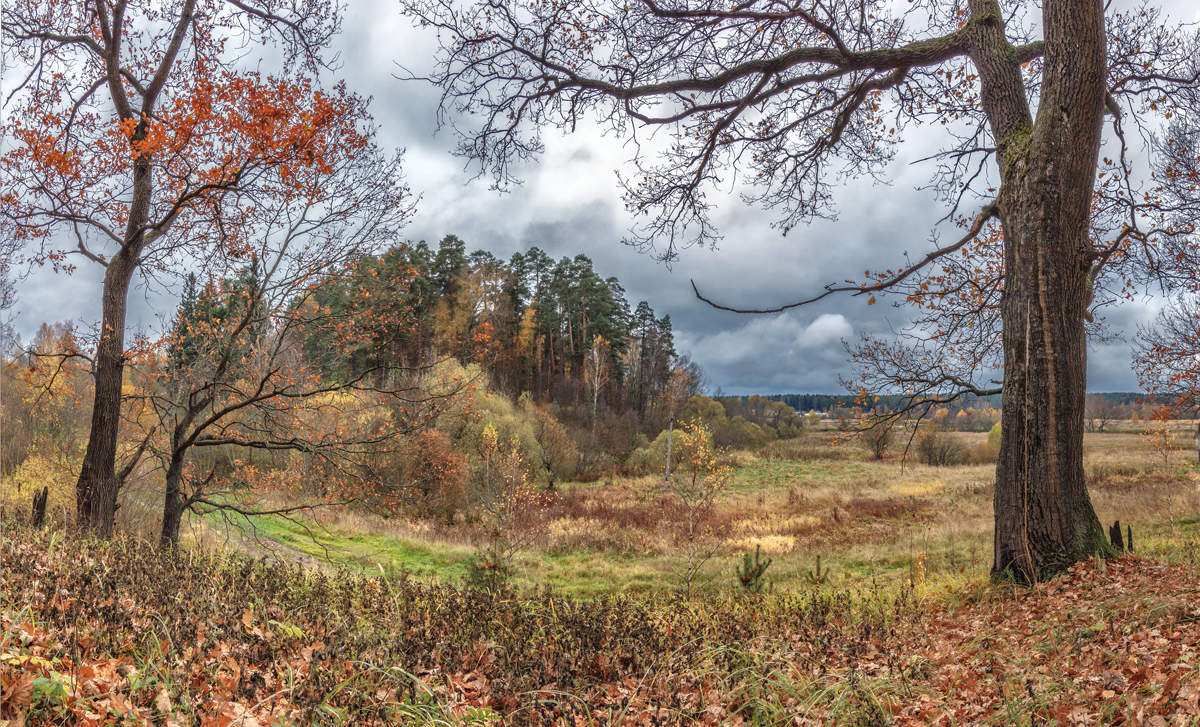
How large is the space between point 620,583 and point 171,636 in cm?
1191

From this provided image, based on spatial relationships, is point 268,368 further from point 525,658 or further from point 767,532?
point 767,532

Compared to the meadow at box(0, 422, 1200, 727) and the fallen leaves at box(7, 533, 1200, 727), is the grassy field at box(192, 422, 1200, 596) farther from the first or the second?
the fallen leaves at box(7, 533, 1200, 727)

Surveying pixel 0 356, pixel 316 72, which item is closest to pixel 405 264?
pixel 316 72

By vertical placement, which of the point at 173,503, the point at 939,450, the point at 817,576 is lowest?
the point at 939,450

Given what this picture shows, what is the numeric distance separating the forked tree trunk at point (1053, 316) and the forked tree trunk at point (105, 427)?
33.9 feet

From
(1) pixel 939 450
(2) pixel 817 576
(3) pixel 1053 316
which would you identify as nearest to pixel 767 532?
(2) pixel 817 576

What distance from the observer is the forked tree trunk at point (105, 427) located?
23.7 ft

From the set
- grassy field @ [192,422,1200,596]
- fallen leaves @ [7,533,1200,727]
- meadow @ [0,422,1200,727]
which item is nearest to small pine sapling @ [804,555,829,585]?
grassy field @ [192,422,1200,596]

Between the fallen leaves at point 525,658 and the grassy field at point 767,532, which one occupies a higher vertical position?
the fallen leaves at point 525,658

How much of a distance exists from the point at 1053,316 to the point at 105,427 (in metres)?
10.9

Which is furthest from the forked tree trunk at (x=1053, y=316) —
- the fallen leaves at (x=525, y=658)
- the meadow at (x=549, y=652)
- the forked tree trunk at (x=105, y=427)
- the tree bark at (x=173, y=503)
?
the forked tree trunk at (x=105, y=427)

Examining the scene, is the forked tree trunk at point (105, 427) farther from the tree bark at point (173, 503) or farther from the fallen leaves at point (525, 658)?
the fallen leaves at point (525, 658)

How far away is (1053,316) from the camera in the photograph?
6086 millimetres

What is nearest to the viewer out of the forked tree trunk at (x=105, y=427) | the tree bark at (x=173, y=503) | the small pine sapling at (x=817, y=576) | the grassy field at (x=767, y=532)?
the forked tree trunk at (x=105, y=427)
